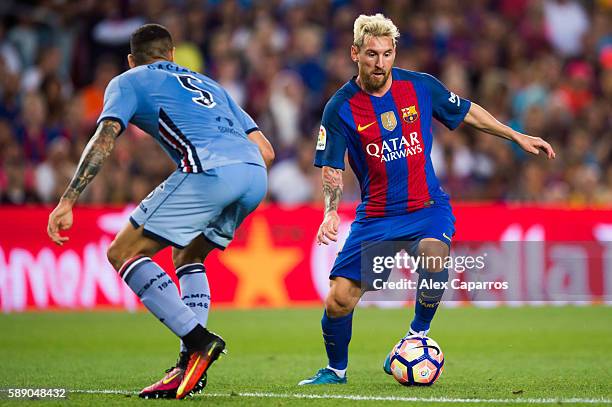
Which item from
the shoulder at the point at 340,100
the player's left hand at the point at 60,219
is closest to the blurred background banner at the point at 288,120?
the shoulder at the point at 340,100

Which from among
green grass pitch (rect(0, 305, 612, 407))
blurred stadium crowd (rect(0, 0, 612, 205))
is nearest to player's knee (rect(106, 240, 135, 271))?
green grass pitch (rect(0, 305, 612, 407))

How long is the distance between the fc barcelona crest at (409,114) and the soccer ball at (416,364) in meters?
1.56

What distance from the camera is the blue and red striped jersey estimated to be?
7.49 m

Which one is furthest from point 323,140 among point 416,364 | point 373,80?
point 416,364

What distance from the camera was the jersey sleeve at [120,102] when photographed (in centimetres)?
655

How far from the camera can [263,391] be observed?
7.11 metres

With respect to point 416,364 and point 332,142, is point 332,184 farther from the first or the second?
point 416,364

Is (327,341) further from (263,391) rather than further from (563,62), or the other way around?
(563,62)

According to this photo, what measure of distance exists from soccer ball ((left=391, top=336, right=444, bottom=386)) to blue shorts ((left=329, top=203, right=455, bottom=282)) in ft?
2.14

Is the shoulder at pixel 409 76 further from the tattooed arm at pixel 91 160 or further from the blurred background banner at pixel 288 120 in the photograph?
the blurred background banner at pixel 288 120

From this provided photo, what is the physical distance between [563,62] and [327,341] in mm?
12595

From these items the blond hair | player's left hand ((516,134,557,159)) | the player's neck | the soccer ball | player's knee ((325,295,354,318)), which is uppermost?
the blond hair

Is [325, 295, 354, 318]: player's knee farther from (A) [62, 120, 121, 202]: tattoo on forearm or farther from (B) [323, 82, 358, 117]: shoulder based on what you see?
(A) [62, 120, 121, 202]: tattoo on forearm

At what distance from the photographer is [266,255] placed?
14.6 meters
